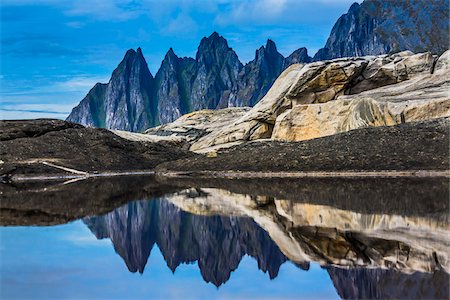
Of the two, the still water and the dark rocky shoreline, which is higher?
the dark rocky shoreline

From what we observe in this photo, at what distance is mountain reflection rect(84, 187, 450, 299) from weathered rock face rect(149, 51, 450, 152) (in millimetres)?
20988

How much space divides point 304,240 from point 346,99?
31320 mm

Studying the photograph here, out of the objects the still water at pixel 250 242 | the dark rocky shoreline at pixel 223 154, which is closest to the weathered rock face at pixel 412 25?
the dark rocky shoreline at pixel 223 154

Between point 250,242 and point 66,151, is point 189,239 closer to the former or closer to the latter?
point 250,242

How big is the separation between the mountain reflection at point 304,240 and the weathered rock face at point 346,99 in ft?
68.9

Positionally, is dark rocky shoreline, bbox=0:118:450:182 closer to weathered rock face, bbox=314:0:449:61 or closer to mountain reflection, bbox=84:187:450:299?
mountain reflection, bbox=84:187:450:299

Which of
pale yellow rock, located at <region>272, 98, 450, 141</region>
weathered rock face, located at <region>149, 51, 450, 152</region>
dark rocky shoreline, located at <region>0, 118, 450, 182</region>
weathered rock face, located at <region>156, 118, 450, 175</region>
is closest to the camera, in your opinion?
weathered rock face, located at <region>156, 118, 450, 175</region>

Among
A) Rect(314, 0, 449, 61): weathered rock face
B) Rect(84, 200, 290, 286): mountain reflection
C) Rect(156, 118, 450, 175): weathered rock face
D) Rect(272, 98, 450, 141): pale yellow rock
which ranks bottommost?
Rect(84, 200, 290, 286): mountain reflection

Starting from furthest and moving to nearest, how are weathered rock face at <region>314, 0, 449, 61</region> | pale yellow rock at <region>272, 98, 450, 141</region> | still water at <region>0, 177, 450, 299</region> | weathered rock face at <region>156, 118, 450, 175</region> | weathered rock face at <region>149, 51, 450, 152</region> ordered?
weathered rock face at <region>314, 0, 449, 61</region>
weathered rock face at <region>149, 51, 450, 152</region>
pale yellow rock at <region>272, 98, 450, 141</region>
weathered rock face at <region>156, 118, 450, 175</region>
still water at <region>0, 177, 450, 299</region>

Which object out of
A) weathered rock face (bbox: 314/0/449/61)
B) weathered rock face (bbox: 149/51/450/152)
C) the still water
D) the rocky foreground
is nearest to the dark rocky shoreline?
the rocky foreground

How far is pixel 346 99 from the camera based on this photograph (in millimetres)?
39906

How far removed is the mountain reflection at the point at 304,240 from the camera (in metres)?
7.06

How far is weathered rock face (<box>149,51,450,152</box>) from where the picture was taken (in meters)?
35.5

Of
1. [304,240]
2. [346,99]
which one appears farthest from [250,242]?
[346,99]
